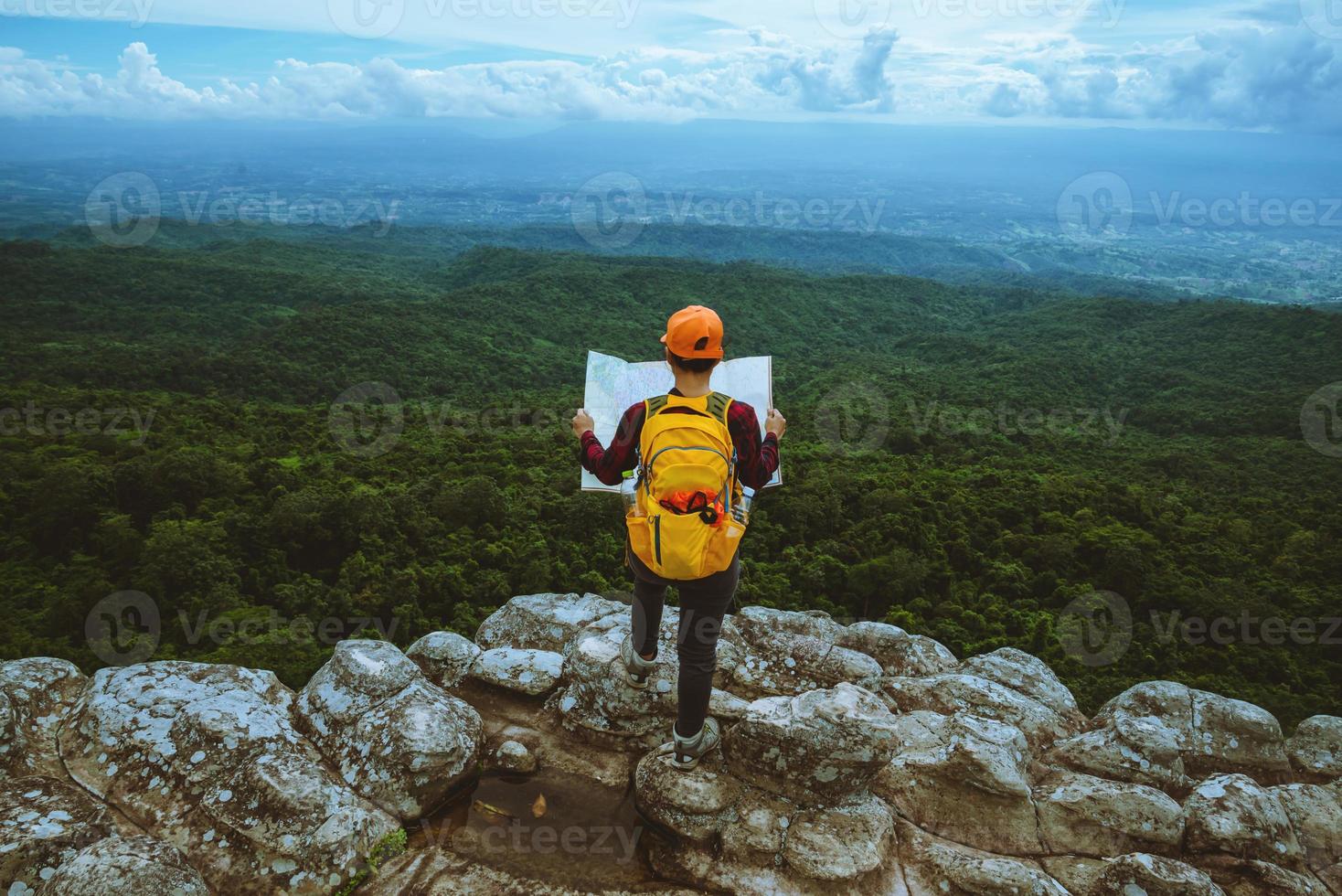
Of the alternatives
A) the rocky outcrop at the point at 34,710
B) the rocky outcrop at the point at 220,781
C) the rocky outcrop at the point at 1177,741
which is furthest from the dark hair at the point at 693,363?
the rocky outcrop at the point at 1177,741

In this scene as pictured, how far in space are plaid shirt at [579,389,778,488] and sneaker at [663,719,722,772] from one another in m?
1.88

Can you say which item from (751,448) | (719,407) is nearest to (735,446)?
(751,448)

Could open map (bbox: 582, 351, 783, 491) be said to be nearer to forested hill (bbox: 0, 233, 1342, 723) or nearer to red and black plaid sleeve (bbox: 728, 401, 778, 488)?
red and black plaid sleeve (bbox: 728, 401, 778, 488)

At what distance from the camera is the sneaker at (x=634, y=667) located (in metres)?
5.14

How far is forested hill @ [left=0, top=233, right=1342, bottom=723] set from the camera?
13117mm

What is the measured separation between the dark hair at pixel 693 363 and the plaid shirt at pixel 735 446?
0.18 meters

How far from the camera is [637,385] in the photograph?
16.0 feet

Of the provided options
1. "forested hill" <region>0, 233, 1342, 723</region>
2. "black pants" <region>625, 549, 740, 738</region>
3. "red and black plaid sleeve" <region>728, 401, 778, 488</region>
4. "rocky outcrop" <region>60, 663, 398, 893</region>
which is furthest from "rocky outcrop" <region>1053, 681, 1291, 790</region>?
"rocky outcrop" <region>60, 663, 398, 893</region>

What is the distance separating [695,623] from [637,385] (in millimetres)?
1797

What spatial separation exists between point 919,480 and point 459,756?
61.4 feet

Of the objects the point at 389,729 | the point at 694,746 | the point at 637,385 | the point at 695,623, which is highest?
the point at 637,385

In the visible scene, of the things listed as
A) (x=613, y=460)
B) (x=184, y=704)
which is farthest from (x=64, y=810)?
(x=613, y=460)

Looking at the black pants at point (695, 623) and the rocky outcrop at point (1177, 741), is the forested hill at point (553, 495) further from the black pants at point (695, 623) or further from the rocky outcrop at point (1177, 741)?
the black pants at point (695, 623)

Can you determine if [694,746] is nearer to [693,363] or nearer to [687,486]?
[687,486]
